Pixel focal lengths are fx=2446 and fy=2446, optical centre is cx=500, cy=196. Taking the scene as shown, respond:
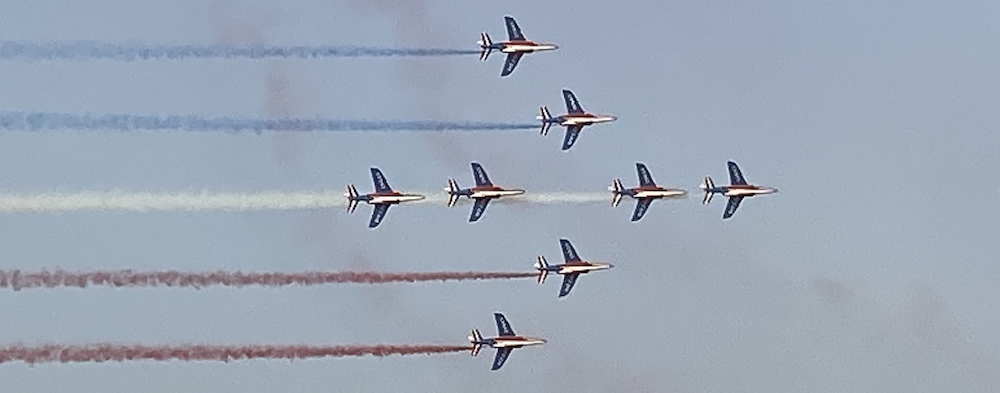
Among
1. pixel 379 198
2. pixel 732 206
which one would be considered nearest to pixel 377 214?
pixel 379 198

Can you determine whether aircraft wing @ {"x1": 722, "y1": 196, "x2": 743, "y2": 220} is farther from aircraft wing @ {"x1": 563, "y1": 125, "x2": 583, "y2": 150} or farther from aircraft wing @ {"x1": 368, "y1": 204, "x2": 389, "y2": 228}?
aircraft wing @ {"x1": 368, "y1": 204, "x2": 389, "y2": 228}

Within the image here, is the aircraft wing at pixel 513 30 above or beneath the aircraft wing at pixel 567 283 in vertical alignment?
above

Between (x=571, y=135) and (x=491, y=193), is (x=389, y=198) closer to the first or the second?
(x=491, y=193)

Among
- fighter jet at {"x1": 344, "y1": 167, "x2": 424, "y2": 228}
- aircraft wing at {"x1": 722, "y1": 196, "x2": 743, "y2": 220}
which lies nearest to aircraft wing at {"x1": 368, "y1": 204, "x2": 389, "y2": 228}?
fighter jet at {"x1": 344, "y1": 167, "x2": 424, "y2": 228}

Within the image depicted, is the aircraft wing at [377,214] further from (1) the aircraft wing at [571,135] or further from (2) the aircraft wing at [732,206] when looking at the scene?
(2) the aircraft wing at [732,206]

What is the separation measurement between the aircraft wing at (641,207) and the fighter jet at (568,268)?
3898mm

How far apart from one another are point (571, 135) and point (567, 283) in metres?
7.55

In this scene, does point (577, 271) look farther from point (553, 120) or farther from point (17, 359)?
point (17, 359)

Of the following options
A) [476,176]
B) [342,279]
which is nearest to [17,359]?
[342,279]

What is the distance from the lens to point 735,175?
109688 mm

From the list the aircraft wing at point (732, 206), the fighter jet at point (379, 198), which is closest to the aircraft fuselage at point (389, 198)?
the fighter jet at point (379, 198)

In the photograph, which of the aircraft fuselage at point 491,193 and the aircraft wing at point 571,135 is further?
the aircraft wing at point 571,135

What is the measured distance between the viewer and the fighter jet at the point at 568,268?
345ft

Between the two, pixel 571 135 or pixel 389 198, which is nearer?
pixel 389 198
